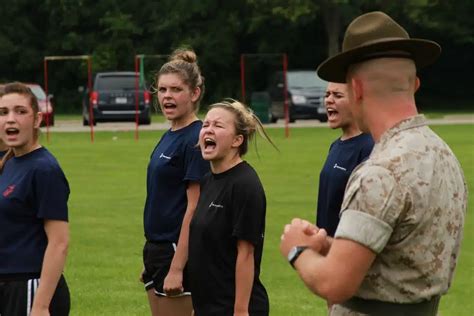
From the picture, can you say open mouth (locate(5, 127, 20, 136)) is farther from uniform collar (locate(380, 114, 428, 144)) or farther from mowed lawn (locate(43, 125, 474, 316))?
mowed lawn (locate(43, 125, 474, 316))

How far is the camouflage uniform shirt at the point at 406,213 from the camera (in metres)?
3.74

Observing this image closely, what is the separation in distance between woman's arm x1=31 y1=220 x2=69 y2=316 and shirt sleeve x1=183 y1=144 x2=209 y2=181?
1069 millimetres

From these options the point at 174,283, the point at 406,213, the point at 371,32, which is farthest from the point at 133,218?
the point at 406,213

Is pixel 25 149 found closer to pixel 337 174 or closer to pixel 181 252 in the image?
pixel 181 252

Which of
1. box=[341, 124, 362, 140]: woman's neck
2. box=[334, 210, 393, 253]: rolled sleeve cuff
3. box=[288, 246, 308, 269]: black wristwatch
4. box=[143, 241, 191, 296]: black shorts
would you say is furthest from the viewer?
box=[143, 241, 191, 296]: black shorts

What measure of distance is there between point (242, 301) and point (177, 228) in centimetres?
98

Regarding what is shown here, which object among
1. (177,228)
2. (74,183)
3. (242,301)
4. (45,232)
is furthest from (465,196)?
(74,183)

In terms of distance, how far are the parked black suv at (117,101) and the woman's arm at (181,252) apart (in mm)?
33348

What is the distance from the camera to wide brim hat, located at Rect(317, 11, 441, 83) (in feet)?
12.9

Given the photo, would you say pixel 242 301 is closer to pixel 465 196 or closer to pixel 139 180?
pixel 465 196

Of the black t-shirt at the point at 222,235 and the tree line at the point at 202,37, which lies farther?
the tree line at the point at 202,37

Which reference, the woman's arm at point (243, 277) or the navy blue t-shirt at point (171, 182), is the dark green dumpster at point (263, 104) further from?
the woman's arm at point (243, 277)

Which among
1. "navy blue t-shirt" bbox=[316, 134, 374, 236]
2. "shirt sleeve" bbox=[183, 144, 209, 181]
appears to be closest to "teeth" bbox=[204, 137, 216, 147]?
"shirt sleeve" bbox=[183, 144, 209, 181]

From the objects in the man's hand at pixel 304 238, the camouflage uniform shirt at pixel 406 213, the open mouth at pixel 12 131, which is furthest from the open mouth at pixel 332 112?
the man's hand at pixel 304 238
